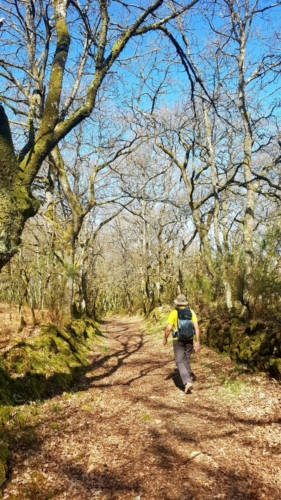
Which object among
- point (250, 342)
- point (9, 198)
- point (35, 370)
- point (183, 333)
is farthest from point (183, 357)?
point (9, 198)

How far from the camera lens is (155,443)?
4.00m

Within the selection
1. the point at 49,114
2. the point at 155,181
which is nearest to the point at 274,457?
the point at 49,114

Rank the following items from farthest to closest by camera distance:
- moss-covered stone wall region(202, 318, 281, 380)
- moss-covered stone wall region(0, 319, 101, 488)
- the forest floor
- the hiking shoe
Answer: the hiking shoe → moss-covered stone wall region(202, 318, 281, 380) → moss-covered stone wall region(0, 319, 101, 488) → the forest floor

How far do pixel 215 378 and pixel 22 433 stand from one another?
3834 mm

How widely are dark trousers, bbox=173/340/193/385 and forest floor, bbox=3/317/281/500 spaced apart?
1.14 ft

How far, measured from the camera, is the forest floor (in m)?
3.10

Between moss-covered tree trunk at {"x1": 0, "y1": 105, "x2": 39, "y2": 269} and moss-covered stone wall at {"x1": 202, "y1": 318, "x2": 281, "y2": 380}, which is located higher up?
moss-covered tree trunk at {"x1": 0, "y1": 105, "x2": 39, "y2": 269}

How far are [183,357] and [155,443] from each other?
2.30 m

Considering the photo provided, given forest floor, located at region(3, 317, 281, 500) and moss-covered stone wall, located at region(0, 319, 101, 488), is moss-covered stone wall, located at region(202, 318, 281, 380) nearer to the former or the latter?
forest floor, located at region(3, 317, 281, 500)

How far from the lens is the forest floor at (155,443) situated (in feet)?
10.2

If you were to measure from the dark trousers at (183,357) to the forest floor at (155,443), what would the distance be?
0.35 metres

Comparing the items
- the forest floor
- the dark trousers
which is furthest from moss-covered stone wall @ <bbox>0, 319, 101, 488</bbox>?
the dark trousers

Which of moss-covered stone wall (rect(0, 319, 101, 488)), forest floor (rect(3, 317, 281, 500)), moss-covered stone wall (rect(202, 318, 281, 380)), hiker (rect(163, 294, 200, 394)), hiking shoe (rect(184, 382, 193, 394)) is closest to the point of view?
forest floor (rect(3, 317, 281, 500))

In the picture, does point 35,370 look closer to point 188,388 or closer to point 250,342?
point 188,388
